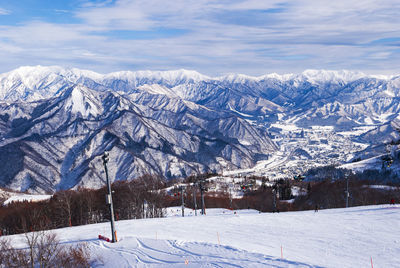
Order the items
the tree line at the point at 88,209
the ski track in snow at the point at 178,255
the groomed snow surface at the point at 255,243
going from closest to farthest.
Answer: the ski track in snow at the point at 178,255 < the groomed snow surface at the point at 255,243 < the tree line at the point at 88,209

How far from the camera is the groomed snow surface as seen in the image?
22.3m

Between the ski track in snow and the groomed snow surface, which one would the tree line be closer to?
the groomed snow surface

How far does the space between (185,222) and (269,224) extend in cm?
991

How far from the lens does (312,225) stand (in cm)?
3669

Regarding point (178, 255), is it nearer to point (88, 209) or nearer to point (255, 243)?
point (255, 243)

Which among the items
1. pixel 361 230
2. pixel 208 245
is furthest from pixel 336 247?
pixel 208 245

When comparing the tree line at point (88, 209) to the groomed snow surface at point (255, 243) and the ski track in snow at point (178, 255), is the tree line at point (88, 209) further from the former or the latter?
the ski track in snow at point (178, 255)

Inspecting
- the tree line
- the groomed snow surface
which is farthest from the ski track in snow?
the tree line

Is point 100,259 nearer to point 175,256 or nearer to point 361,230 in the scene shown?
point 175,256

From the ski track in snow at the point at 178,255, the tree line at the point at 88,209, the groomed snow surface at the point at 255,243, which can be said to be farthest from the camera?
the tree line at the point at 88,209

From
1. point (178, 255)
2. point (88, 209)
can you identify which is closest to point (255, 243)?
point (178, 255)

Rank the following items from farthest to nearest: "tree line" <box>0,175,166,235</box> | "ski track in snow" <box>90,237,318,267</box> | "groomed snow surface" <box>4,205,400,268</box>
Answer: "tree line" <box>0,175,166,235</box>, "groomed snow surface" <box>4,205,400,268</box>, "ski track in snow" <box>90,237,318,267</box>

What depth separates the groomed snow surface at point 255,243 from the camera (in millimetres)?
22297

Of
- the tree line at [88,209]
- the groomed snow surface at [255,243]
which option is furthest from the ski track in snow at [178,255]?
the tree line at [88,209]
